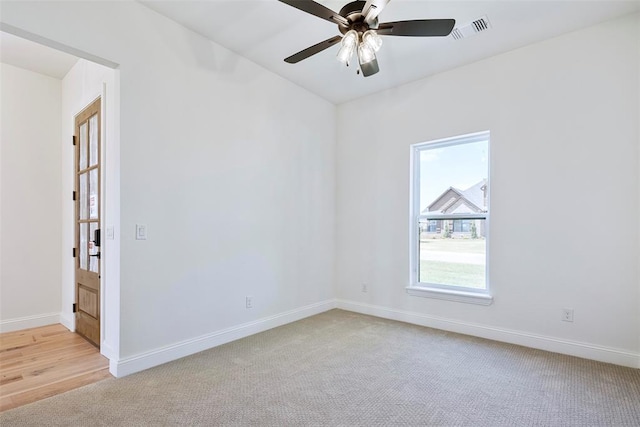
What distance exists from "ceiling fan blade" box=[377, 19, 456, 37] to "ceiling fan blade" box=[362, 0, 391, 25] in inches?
3.7

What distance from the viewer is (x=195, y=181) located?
9.91 feet

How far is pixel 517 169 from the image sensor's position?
3266 millimetres

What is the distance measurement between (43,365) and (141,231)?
4.56 ft

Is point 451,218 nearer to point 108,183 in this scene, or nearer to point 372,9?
point 372,9

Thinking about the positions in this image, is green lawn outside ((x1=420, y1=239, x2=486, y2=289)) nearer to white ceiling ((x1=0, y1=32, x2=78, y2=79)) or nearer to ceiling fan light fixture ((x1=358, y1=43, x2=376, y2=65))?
ceiling fan light fixture ((x1=358, y1=43, x2=376, y2=65))

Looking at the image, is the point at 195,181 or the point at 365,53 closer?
the point at 365,53

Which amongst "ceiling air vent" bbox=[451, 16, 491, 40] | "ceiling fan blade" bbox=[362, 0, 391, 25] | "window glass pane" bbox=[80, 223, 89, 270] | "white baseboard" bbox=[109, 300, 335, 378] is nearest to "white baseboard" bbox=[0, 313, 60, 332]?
"window glass pane" bbox=[80, 223, 89, 270]

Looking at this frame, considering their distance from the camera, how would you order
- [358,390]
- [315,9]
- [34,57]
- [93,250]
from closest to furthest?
[315,9] < [358,390] < [93,250] < [34,57]

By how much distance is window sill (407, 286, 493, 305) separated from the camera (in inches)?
135

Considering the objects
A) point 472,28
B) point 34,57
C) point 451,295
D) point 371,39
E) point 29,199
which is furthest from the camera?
point 29,199

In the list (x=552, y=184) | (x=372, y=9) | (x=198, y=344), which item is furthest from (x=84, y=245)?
(x=552, y=184)

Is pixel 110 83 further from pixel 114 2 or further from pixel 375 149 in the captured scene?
pixel 375 149

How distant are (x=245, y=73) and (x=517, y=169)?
2961mm

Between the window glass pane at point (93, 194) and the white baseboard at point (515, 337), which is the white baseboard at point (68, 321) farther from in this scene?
the white baseboard at point (515, 337)
